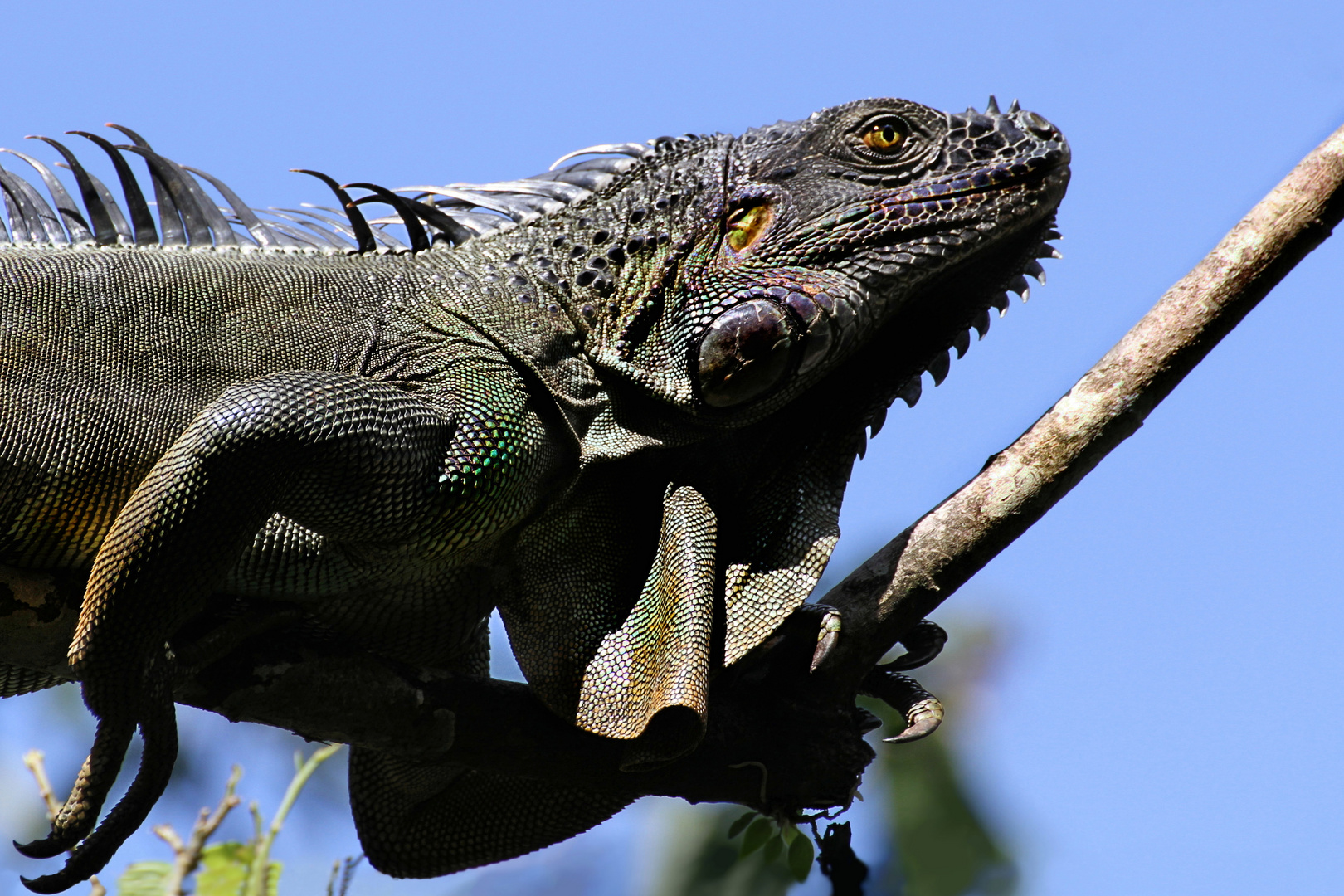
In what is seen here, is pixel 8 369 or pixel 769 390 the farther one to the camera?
pixel 769 390

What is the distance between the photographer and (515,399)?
577 cm

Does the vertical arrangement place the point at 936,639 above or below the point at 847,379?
below

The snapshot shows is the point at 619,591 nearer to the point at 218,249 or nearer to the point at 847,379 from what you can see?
the point at 847,379

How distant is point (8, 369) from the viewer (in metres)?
5.48

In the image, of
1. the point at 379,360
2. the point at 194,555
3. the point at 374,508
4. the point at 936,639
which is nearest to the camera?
the point at 194,555

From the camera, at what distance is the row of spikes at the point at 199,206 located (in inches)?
255

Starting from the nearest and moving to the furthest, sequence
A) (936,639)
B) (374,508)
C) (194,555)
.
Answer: (194,555) < (374,508) < (936,639)

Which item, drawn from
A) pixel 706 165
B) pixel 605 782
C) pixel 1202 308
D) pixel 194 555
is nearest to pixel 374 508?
pixel 194 555

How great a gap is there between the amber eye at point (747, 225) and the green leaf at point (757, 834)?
2750 mm

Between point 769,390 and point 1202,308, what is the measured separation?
1.78 meters

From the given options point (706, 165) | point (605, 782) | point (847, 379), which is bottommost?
point (605, 782)

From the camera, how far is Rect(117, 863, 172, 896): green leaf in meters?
5.12

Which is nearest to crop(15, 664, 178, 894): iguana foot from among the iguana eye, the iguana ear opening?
the iguana ear opening

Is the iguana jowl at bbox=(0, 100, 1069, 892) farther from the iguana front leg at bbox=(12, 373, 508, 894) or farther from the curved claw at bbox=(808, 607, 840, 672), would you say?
the curved claw at bbox=(808, 607, 840, 672)
